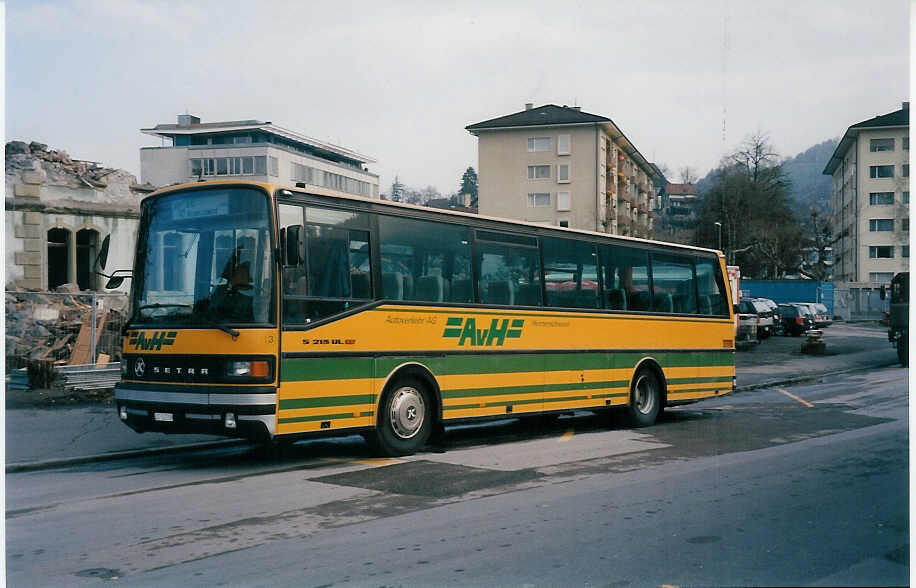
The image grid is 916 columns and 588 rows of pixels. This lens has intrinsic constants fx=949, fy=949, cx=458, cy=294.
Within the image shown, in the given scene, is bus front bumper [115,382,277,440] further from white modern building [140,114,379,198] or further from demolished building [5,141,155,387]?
white modern building [140,114,379,198]

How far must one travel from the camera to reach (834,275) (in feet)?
194

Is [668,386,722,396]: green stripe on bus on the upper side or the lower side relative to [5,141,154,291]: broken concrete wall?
lower

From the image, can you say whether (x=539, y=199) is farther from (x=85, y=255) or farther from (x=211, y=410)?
(x=211, y=410)

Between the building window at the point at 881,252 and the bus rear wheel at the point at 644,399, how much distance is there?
1003 cm

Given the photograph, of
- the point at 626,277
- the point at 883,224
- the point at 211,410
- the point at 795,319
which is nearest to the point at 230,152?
the point at 795,319

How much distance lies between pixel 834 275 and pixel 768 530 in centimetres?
5640

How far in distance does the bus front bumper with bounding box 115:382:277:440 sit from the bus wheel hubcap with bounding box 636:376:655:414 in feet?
24.4

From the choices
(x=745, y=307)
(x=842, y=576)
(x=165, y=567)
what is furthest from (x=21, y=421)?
(x=745, y=307)

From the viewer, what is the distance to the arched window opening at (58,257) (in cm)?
3000

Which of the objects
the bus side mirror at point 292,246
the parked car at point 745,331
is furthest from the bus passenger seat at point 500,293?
the parked car at point 745,331

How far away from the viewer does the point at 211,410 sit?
9.92 metres

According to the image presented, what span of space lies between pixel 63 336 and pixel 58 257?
27.3 ft

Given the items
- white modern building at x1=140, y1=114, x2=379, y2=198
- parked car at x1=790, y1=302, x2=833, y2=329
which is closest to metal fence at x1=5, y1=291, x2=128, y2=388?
parked car at x1=790, y1=302, x2=833, y2=329

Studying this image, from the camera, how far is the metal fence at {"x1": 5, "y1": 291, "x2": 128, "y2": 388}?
17.8 metres
